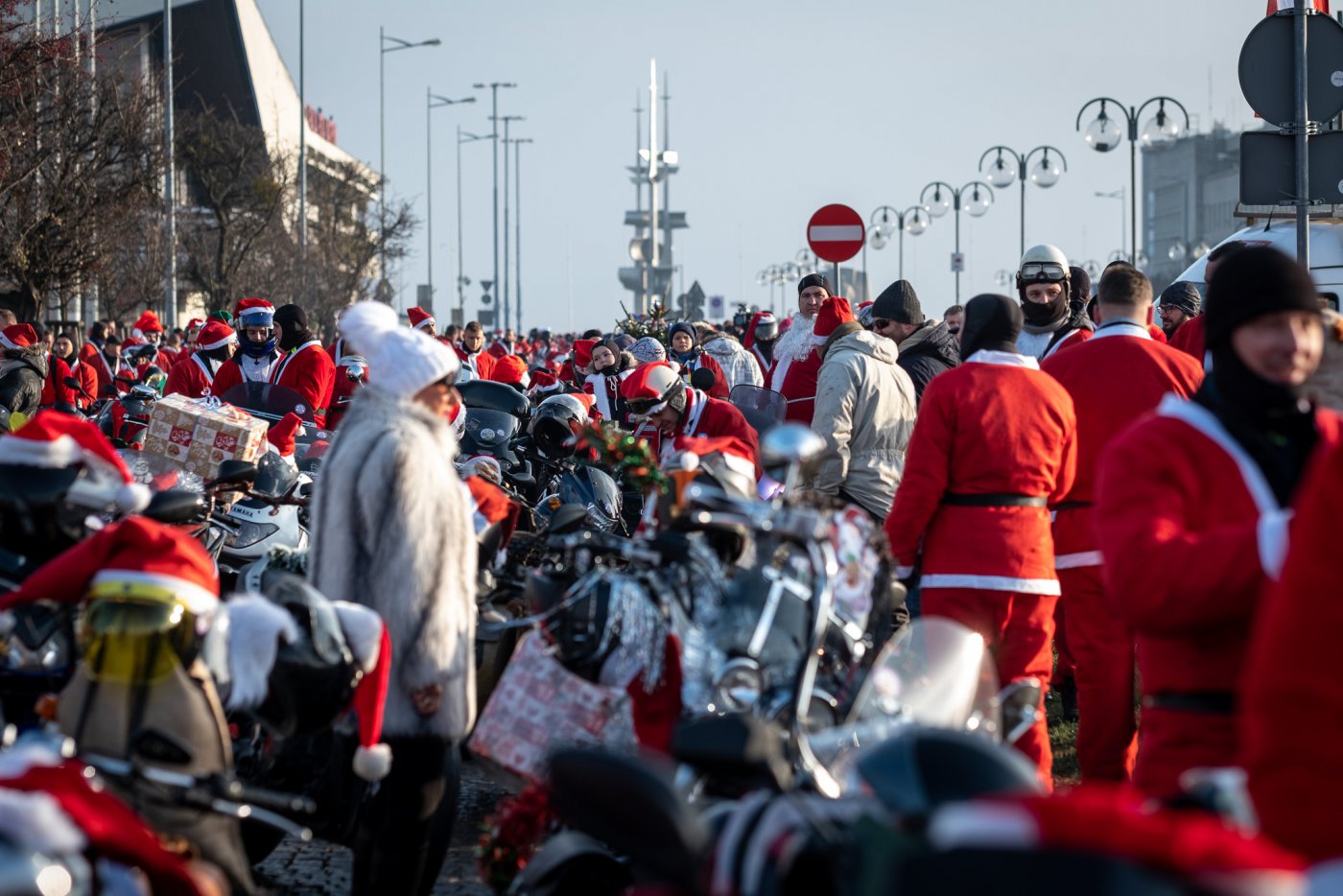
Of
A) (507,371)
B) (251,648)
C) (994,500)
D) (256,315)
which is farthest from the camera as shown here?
(507,371)

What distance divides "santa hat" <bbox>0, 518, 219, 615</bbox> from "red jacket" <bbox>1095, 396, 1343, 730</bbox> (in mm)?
1944

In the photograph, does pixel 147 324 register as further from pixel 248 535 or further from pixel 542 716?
pixel 542 716

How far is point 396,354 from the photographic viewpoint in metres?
5.33

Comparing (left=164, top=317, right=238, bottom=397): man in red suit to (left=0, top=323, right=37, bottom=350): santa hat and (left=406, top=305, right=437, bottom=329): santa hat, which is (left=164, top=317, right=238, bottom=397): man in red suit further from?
(left=406, top=305, right=437, bottom=329): santa hat

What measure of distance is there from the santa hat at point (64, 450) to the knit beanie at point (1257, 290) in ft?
8.32

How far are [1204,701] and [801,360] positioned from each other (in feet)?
30.5

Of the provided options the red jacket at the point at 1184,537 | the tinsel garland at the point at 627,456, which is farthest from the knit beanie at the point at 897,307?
the red jacket at the point at 1184,537

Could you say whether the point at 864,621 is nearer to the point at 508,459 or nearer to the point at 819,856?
the point at 819,856

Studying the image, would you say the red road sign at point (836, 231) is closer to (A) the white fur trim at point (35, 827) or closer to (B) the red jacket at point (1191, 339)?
(B) the red jacket at point (1191, 339)

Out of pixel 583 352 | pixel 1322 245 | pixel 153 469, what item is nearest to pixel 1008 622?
pixel 153 469

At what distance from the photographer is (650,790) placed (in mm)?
3262

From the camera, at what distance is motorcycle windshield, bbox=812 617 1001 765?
13.1ft

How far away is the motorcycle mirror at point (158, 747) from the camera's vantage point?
3771mm

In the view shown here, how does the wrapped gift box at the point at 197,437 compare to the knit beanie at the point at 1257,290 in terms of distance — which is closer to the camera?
the knit beanie at the point at 1257,290
